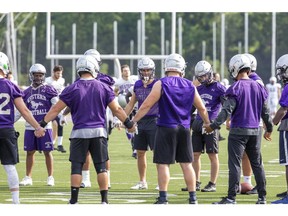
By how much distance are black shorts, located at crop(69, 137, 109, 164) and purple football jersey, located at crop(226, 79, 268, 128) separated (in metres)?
1.61

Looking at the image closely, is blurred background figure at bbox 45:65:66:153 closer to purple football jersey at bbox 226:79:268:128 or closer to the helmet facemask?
the helmet facemask

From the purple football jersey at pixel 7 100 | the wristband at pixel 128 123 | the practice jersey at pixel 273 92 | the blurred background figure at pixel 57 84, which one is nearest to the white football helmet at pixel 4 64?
the purple football jersey at pixel 7 100

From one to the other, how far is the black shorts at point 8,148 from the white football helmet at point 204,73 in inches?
130

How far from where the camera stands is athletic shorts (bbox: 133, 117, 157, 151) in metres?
15.1

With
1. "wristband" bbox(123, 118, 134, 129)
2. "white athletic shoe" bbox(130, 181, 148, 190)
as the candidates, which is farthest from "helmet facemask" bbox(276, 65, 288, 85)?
"white athletic shoe" bbox(130, 181, 148, 190)

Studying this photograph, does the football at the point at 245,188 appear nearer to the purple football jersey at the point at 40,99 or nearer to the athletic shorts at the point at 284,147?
the athletic shorts at the point at 284,147

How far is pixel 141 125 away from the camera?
49.9 feet

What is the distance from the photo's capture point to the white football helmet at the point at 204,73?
48.3 feet

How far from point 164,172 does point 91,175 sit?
15.7ft

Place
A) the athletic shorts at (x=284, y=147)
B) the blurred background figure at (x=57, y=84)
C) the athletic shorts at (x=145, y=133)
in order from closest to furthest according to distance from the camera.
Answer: the athletic shorts at (x=284, y=147) → the athletic shorts at (x=145, y=133) → the blurred background figure at (x=57, y=84)

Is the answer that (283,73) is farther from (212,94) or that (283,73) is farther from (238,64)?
(212,94)

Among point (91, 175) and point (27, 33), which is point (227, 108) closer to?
point (91, 175)

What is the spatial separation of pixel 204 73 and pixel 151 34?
229 ft
